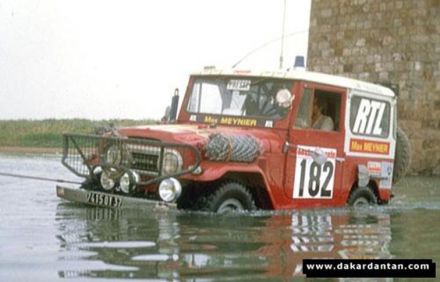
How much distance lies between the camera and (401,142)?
1130cm

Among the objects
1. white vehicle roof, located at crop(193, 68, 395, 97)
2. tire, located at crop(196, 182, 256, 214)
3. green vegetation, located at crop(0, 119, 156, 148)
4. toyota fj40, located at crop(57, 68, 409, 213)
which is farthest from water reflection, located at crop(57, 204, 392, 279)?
green vegetation, located at crop(0, 119, 156, 148)

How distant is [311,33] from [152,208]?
1846cm

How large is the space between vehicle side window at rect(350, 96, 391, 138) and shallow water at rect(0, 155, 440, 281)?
0.96 meters

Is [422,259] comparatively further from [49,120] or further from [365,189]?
[49,120]

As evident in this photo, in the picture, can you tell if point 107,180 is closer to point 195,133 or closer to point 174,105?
point 195,133

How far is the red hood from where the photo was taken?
8367mm

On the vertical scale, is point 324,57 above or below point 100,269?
above

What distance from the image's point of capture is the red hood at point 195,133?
27.5 ft

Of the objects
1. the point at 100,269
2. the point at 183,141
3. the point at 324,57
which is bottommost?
the point at 100,269

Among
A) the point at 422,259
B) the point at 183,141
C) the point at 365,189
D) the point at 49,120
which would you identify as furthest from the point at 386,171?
the point at 49,120

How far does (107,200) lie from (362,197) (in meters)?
3.43

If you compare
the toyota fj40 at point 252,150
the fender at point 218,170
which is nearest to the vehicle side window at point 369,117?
the toyota fj40 at point 252,150

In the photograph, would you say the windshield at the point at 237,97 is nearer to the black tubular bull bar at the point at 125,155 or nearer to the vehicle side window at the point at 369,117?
the vehicle side window at the point at 369,117

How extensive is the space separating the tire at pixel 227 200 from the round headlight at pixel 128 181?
66 cm
